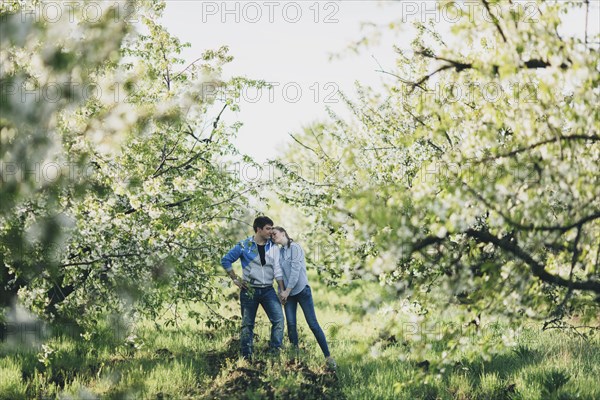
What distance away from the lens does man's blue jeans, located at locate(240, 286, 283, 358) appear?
8406mm

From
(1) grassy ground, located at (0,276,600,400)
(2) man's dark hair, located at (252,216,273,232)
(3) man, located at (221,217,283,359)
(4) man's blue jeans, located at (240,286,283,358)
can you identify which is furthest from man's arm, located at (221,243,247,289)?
(1) grassy ground, located at (0,276,600,400)

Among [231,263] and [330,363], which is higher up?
[231,263]

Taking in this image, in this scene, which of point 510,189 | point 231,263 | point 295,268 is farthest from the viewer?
point 295,268

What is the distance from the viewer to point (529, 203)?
4.33 metres

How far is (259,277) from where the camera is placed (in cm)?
846

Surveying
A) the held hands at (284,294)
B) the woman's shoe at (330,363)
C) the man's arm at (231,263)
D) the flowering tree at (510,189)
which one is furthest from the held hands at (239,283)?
the flowering tree at (510,189)

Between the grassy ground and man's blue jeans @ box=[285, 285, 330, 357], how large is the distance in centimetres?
28

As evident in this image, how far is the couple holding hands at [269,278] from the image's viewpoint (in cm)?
843

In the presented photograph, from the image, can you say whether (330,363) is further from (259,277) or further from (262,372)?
(259,277)

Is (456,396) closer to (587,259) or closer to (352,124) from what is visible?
(587,259)

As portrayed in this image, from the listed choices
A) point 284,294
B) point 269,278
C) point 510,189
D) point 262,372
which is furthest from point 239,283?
point 510,189

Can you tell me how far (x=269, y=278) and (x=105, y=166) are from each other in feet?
9.73

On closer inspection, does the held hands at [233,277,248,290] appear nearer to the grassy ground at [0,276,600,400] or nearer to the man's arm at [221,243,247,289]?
the man's arm at [221,243,247,289]

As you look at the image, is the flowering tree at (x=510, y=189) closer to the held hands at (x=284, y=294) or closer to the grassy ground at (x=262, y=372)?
the grassy ground at (x=262, y=372)
